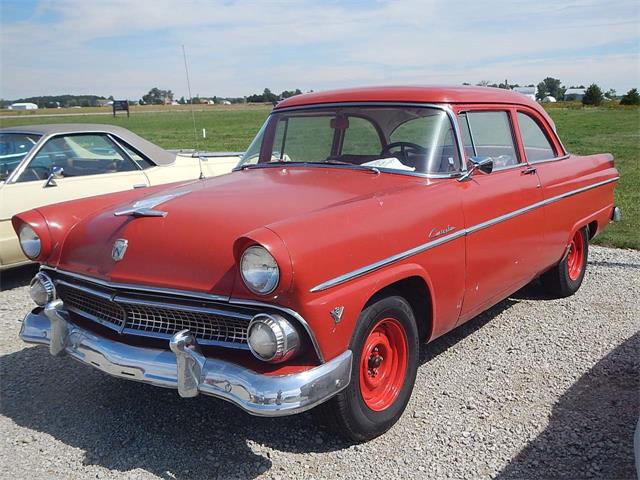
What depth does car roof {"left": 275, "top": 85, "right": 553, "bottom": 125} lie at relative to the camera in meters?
3.83

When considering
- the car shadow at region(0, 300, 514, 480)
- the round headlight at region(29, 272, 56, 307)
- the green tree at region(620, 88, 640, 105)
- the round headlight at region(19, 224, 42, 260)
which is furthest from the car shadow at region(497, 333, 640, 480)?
the green tree at region(620, 88, 640, 105)

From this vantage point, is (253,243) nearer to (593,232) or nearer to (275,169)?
(275,169)

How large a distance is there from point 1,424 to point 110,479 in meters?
0.93

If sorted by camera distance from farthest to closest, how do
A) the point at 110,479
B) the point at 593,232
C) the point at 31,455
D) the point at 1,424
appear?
the point at 593,232, the point at 1,424, the point at 31,455, the point at 110,479

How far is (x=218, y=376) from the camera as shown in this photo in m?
2.58

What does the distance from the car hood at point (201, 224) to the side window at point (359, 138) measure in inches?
9.7

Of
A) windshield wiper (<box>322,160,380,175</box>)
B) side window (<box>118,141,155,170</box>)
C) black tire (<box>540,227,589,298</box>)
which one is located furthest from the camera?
side window (<box>118,141,155,170</box>)

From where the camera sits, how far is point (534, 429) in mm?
3090

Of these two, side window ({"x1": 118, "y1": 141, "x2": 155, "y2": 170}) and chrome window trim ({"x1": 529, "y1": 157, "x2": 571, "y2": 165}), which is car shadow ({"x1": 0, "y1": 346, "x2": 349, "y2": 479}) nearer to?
chrome window trim ({"x1": 529, "y1": 157, "x2": 571, "y2": 165})

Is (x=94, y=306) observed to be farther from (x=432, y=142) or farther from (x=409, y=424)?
(x=432, y=142)

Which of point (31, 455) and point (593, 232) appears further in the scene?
point (593, 232)

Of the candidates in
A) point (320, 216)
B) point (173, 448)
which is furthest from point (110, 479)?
point (320, 216)

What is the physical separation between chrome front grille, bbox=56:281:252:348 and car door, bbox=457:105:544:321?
1459 mm

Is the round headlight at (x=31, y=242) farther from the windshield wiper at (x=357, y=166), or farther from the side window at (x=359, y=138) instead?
the side window at (x=359, y=138)
